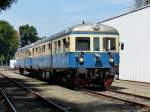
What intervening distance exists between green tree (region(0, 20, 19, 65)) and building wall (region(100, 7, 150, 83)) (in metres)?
94.2

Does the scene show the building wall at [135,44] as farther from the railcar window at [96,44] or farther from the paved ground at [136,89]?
the railcar window at [96,44]

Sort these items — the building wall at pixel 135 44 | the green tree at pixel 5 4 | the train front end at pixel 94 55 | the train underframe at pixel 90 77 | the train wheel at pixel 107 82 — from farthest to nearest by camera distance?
1. the building wall at pixel 135 44
2. the green tree at pixel 5 4
3. the train wheel at pixel 107 82
4. the train underframe at pixel 90 77
5. the train front end at pixel 94 55

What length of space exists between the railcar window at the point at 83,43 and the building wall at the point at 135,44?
10.9 metres

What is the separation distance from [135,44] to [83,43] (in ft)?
44.3

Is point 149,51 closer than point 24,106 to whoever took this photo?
No

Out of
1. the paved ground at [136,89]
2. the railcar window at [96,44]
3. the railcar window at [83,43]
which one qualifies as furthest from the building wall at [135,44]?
the railcar window at [83,43]

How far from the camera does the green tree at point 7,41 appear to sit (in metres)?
135

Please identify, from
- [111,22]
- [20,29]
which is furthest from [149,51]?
[20,29]

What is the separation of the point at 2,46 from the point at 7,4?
10676 cm

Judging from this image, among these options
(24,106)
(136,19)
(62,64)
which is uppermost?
(136,19)

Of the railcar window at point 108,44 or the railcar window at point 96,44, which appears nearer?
the railcar window at point 96,44

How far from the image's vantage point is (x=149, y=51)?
3428cm

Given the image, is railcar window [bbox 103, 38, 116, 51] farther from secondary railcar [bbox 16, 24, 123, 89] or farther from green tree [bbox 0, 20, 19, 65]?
green tree [bbox 0, 20, 19, 65]

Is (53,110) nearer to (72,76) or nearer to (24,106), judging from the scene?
(24,106)
